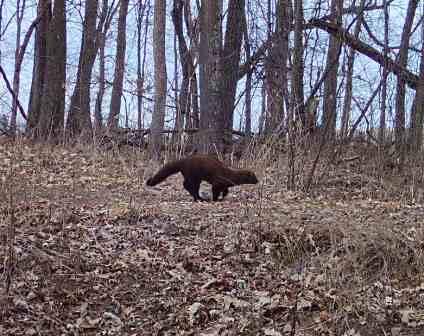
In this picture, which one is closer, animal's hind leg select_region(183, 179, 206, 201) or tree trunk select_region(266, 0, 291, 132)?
animal's hind leg select_region(183, 179, 206, 201)

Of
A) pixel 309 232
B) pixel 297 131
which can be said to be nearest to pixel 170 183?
pixel 297 131

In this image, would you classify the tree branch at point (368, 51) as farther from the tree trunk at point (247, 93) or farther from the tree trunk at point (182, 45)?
the tree trunk at point (182, 45)

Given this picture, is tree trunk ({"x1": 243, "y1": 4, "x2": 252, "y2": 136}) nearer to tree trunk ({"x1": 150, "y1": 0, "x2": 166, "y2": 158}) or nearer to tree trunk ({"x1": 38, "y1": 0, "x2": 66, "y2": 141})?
tree trunk ({"x1": 150, "y1": 0, "x2": 166, "y2": 158})

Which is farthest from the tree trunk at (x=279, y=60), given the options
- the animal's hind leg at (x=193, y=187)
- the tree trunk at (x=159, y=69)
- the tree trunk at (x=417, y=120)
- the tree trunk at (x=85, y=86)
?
the tree trunk at (x=85, y=86)

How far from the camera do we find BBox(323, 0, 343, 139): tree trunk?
29.2 feet

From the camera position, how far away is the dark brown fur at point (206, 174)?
27.2 feet

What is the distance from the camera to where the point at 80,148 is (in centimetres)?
1254

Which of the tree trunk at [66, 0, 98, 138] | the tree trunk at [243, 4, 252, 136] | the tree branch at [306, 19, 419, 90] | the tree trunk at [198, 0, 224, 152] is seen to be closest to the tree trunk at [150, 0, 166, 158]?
the tree trunk at [198, 0, 224, 152]

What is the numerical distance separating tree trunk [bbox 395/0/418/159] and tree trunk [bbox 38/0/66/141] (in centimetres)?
753

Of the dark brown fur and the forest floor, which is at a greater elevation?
the dark brown fur

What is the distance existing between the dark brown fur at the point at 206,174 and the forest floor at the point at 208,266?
34 cm

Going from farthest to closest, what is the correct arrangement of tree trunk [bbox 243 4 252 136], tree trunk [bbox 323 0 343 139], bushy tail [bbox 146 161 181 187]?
tree trunk [bbox 243 4 252 136] < tree trunk [bbox 323 0 343 139] < bushy tail [bbox 146 161 181 187]

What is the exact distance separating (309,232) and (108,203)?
2699 millimetres

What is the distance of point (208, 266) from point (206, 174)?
239 centimetres
